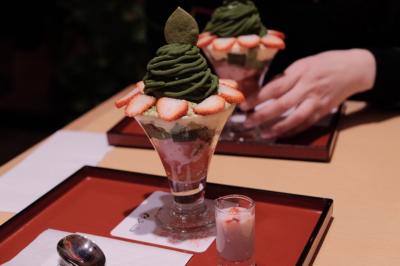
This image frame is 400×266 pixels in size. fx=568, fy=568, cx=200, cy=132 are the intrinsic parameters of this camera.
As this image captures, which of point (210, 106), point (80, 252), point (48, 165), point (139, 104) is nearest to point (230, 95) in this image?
point (210, 106)

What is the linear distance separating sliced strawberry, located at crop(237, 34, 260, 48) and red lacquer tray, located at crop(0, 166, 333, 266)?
1.34 ft

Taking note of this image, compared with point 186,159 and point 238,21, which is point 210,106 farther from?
point 238,21

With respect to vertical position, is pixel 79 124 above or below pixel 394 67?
below

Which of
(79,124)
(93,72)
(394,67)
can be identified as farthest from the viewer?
(93,72)

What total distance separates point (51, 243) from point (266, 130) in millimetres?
695

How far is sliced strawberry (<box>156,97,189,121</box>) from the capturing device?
1003 millimetres

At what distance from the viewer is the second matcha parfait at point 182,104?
3.39 feet

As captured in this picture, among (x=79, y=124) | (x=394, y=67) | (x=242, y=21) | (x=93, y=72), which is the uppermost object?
(x=242, y=21)

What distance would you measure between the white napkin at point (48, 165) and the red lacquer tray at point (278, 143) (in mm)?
61

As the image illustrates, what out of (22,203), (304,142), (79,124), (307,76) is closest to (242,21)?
(307,76)

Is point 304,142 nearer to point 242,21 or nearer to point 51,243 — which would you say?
point 242,21

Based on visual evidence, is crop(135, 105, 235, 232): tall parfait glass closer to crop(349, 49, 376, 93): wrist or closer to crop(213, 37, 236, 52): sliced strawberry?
crop(213, 37, 236, 52): sliced strawberry

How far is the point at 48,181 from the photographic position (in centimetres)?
140

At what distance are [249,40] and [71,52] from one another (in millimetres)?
2619
